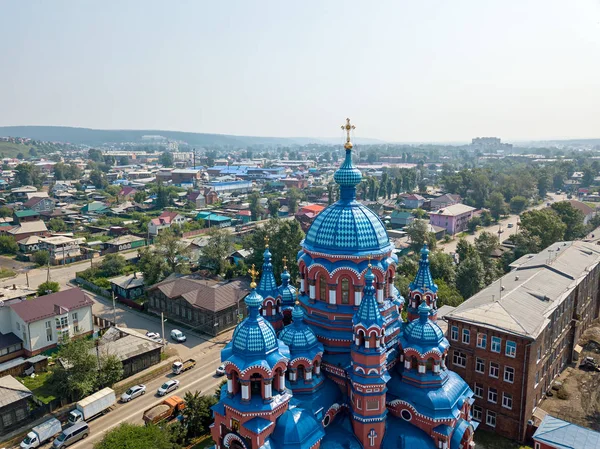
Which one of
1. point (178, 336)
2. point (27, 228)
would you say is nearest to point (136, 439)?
point (178, 336)

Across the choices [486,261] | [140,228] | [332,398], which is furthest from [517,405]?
[140,228]

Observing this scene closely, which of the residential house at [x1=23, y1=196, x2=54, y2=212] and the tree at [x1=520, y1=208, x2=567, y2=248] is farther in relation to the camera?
the residential house at [x1=23, y1=196, x2=54, y2=212]

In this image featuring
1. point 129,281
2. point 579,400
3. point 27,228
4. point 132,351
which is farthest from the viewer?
point 27,228

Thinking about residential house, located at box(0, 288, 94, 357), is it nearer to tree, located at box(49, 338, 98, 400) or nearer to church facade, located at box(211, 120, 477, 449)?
tree, located at box(49, 338, 98, 400)

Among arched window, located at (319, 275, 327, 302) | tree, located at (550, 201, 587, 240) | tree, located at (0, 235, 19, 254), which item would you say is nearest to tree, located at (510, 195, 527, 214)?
tree, located at (550, 201, 587, 240)

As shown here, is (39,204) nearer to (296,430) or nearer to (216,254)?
(216,254)

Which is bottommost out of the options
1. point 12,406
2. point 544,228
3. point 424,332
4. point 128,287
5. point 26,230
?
point 12,406

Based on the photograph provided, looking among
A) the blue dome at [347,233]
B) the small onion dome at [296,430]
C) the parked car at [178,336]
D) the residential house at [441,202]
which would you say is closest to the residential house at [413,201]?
the residential house at [441,202]
